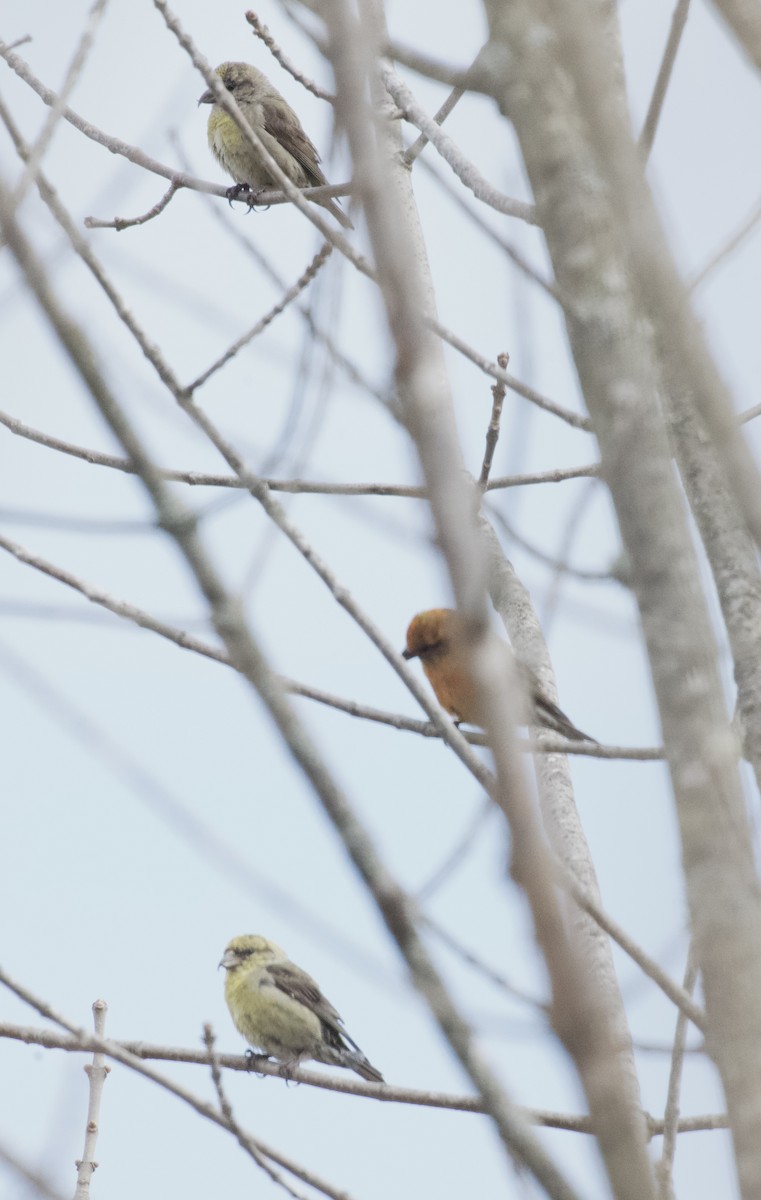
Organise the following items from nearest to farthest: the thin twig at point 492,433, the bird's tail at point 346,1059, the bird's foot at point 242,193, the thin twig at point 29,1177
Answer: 1. the thin twig at point 29,1177
2. the thin twig at point 492,433
3. the bird's tail at point 346,1059
4. the bird's foot at point 242,193

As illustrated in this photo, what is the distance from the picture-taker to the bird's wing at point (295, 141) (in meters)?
8.51

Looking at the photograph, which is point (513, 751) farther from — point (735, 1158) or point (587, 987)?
point (735, 1158)

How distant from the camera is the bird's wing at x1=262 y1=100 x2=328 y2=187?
8.51 metres

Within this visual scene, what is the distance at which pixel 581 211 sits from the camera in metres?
1.81

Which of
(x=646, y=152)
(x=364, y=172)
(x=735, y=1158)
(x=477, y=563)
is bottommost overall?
(x=735, y=1158)

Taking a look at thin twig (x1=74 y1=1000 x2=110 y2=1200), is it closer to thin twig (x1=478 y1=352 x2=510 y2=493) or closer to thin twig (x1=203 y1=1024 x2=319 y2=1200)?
thin twig (x1=203 y1=1024 x2=319 y2=1200)

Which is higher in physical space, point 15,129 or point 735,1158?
point 15,129

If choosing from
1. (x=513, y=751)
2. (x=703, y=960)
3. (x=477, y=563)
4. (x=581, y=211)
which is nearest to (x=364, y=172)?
(x=477, y=563)

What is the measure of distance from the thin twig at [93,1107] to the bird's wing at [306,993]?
328 cm

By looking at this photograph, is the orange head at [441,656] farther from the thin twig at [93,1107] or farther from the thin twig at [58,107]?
the thin twig at [58,107]

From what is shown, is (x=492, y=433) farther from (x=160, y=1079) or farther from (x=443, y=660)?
(x=160, y=1079)

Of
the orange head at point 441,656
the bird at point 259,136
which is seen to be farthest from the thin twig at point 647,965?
the bird at point 259,136

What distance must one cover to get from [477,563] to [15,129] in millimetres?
1211

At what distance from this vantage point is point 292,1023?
6.47 m
